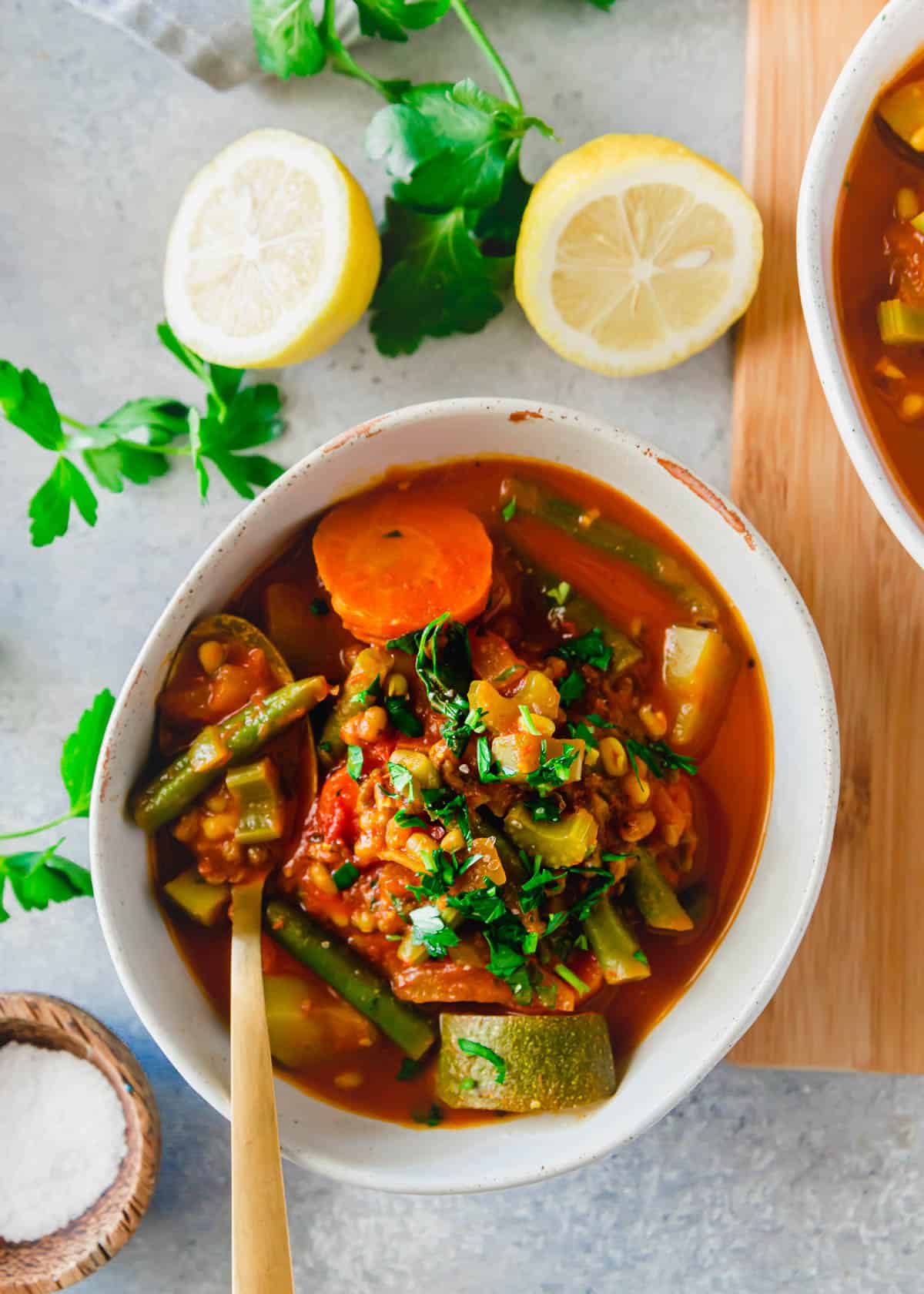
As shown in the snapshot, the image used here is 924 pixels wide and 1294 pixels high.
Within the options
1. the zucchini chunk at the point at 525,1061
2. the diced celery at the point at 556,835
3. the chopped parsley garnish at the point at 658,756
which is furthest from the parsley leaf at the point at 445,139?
the zucchini chunk at the point at 525,1061

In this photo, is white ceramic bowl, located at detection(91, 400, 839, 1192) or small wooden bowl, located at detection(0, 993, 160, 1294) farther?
small wooden bowl, located at detection(0, 993, 160, 1294)

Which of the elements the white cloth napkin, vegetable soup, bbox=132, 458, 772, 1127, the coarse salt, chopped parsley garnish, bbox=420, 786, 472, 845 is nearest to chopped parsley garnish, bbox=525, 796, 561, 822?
vegetable soup, bbox=132, 458, 772, 1127

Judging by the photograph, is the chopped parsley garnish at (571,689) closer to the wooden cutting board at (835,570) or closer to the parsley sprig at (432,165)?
the wooden cutting board at (835,570)

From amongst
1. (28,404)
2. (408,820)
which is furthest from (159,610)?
(408,820)

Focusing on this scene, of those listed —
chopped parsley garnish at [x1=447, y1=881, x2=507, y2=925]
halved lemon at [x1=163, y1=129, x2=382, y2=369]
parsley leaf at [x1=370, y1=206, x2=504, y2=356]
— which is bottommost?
chopped parsley garnish at [x1=447, y1=881, x2=507, y2=925]

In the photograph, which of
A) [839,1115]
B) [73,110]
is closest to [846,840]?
[839,1115]

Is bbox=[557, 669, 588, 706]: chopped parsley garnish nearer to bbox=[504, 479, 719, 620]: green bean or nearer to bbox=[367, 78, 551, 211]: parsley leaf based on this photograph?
bbox=[504, 479, 719, 620]: green bean
